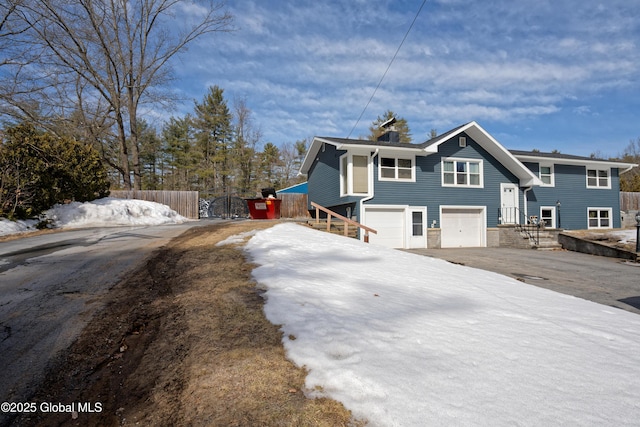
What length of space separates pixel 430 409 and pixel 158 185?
40.2 metres

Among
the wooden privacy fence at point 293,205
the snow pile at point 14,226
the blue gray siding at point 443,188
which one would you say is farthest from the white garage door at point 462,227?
the snow pile at point 14,226

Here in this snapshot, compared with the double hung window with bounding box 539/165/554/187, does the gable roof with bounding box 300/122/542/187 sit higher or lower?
higher

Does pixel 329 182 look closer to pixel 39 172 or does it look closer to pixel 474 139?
pixel 474 139

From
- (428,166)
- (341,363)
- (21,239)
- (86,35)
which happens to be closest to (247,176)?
(86,35)

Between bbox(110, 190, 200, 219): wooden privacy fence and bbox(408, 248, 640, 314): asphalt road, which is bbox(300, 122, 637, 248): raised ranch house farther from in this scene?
bbox(110, 190, 200, 219): wooden privacy fence

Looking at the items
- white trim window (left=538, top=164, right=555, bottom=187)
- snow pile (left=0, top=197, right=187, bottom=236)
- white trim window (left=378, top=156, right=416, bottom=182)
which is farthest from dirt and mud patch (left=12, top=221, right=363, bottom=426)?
white trim window (left=538, top=164, right=555, bottom=187)

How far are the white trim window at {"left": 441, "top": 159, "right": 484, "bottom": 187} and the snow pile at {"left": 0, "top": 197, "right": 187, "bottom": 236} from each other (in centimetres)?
1460

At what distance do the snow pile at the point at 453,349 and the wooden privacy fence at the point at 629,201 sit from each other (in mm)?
25507

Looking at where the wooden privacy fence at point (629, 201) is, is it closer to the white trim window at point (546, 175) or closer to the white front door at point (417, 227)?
the white trim window at point (546, 175)

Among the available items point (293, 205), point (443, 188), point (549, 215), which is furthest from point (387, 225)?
point (293, 205)

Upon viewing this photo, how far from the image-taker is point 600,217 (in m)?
18.5

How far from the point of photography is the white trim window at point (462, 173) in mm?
15883

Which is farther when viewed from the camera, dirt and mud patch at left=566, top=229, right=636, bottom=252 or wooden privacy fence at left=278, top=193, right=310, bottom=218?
wooden privacy fence at left=278, top=193, right=310, bottom=218

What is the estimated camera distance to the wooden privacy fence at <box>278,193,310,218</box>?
78.7 ft
